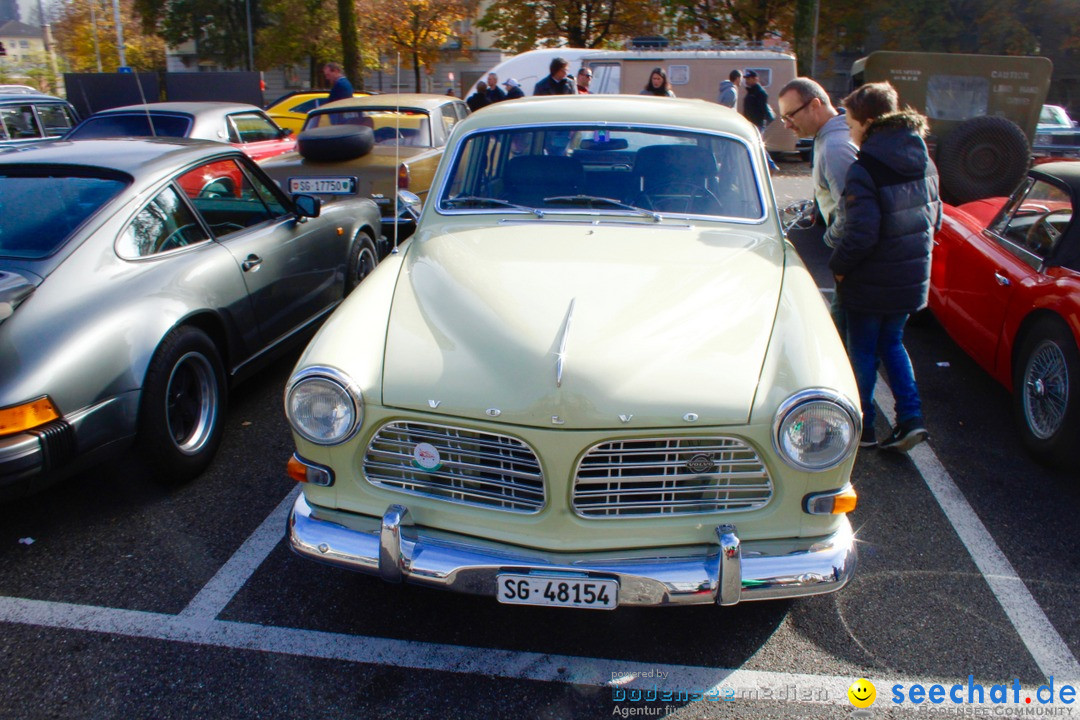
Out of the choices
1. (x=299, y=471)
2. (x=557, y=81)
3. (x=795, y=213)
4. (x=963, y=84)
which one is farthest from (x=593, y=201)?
(x=963, y=84)

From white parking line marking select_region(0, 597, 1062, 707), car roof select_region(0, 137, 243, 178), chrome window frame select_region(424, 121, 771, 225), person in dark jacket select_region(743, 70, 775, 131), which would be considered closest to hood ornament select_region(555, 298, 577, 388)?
white parking line marking select_region(0, 597, 1062, 707)

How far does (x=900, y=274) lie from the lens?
3.84 metres

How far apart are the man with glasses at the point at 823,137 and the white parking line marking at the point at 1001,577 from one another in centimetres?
129

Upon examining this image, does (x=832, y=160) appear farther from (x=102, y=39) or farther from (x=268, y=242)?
(x=102, y=39)

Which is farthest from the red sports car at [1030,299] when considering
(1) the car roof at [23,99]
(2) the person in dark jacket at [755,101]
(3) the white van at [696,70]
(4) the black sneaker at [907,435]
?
(3) the white van at [696,70]

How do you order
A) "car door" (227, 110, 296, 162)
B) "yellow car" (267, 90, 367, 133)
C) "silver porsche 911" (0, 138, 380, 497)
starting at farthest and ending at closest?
"yellow car" (267, 90, 367, 133) → "car door" (227, 110, 296, 162) → "silver porsche 911" (0, 138, 380, 497)

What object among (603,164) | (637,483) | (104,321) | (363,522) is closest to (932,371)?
(603,164)

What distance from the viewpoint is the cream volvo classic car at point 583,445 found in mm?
2498

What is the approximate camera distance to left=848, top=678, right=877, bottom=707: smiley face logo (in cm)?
261

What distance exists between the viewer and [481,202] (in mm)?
3953

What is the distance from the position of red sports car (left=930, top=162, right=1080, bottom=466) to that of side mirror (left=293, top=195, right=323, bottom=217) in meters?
4.06

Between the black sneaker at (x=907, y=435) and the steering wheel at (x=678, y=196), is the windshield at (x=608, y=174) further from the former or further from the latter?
the black sneaker at (x=907, y=435)

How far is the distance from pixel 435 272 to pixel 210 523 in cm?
150

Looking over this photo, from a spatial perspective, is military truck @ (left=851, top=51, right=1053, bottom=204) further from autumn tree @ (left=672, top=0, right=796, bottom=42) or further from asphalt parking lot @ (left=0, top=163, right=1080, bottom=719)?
autumn tree @ (left=672, top=0, right=796, bottom=42)
